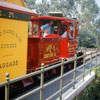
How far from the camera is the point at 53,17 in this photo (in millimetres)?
8445

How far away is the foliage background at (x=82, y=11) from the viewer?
2733 centimetres

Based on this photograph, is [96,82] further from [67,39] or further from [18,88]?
[18,88]

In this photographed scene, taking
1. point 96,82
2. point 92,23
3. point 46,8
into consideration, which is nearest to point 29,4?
point 46,8

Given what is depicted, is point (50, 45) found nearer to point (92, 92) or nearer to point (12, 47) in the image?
point (92, 92)

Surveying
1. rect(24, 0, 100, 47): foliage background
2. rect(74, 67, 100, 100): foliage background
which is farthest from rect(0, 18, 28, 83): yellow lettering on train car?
rect(24, 0, 100, 47): foliage background

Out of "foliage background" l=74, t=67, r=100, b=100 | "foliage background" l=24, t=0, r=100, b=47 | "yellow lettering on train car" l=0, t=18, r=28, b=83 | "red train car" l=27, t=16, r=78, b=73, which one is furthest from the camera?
"foliage background" l=24, t=0, r=100, b=47

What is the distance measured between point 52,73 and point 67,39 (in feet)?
6.32

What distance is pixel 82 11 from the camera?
43.9 metres

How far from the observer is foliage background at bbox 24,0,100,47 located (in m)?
27.3

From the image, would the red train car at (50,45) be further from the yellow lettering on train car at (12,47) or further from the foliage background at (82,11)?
the foliage background at (82,11)

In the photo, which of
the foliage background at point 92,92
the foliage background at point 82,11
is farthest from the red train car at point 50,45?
the foliage background at point 82,11

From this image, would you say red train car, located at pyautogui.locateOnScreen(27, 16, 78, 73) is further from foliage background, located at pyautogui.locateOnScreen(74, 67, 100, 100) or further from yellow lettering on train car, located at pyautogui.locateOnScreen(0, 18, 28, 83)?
foliage background, located at pyautogui.locateOnScreen(74, 67, 100, 100)

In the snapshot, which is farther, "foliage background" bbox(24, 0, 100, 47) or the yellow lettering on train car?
"foliage background" bbox(24, 0, 100, 47)

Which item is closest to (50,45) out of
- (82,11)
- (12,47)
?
(12,47)
